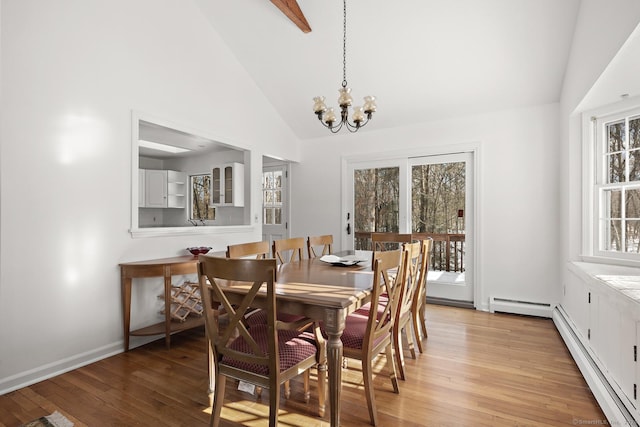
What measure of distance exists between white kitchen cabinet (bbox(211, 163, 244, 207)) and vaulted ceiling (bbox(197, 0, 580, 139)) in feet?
4.97

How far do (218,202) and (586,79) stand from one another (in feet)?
16.5

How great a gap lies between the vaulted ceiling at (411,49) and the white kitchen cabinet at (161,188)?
3101 mm

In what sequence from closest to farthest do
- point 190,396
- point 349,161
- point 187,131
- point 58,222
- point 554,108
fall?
point 190,396 < point 58,222 < point 187,131 < point 554,108 < point 349,161

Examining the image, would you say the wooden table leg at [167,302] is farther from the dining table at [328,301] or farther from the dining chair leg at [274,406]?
the dining chair leg at [274,406]

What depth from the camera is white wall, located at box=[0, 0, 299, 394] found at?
7.50ft

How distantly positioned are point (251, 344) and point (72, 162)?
7.00 ft

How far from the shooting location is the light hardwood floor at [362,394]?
6.29ft

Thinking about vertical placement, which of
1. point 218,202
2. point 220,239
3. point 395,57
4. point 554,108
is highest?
point 395,57

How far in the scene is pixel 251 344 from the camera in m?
1.59

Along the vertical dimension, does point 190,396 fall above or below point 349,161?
below

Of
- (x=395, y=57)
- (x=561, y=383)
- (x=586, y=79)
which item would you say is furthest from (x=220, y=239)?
(x=586, y=79)

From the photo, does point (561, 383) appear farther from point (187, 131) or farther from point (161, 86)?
point (161, 86)

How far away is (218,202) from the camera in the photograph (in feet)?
18.9

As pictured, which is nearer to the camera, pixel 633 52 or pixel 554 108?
pixel 633 52
